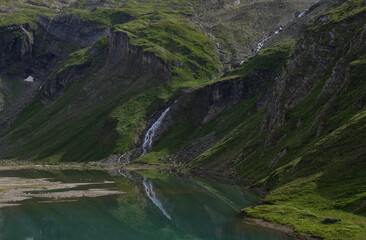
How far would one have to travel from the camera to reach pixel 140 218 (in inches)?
2675

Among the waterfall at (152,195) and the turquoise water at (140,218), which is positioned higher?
the turquoise water at (140,218)

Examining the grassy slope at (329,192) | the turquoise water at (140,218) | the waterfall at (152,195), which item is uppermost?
the grassy slope at (329,192)

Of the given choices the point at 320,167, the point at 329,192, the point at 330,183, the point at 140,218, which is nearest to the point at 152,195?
the point at 140,218

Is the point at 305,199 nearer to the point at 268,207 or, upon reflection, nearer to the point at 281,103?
the point at 268,207

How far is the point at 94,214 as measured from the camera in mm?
69062

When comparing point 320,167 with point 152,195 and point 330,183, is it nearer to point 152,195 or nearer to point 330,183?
point 330,183

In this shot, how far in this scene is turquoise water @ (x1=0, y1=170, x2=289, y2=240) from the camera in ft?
187

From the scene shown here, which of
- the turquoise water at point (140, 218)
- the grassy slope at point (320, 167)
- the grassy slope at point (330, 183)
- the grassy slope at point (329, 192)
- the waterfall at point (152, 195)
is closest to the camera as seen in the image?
the grassy slope at point (329, 192)

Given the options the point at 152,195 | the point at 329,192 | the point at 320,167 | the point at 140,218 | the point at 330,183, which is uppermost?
the point at 320,167

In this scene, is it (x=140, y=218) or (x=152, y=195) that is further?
(x=152, y=195)

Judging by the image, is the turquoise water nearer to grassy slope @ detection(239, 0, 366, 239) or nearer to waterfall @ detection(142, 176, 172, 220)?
waterfall @ detection(142, 176, 172, 220)

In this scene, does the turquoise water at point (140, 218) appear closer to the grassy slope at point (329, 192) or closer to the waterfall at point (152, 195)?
the waterfall at point (152, 195)

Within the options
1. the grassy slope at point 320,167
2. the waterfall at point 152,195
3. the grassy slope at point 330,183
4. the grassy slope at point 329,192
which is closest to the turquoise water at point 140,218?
the waterfall at point 152,195

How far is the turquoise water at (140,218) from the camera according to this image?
5712 cm
